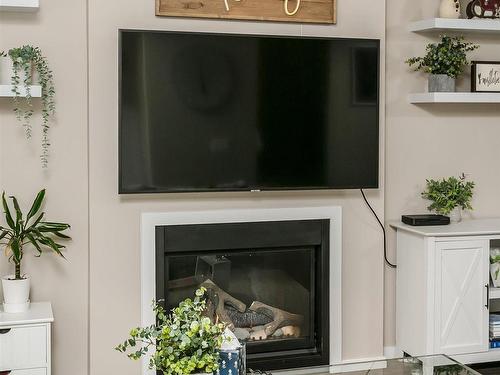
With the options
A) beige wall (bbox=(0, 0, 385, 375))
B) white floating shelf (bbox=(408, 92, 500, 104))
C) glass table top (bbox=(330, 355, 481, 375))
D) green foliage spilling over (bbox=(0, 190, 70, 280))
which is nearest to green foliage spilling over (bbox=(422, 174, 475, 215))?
white floating shelf (bbox=(408, 92, 500, 104))

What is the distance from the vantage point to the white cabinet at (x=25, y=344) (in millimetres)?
3449

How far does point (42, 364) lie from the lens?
3502mm

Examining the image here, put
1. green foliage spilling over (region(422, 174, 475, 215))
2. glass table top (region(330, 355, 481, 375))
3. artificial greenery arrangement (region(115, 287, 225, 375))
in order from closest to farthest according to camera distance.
Result: artificial greenery arrangement (region(115, 287, 225, 375))
glass table top (region(330, 355, 481, 375))
green foliage spilling over (region(422, 174, 475, 215))

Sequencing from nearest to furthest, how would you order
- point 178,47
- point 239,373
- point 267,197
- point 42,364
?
1. point 239,373
2. point 42,364
3. point 178,47
4. point 267,197

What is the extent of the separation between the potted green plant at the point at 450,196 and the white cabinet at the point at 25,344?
2.18 m

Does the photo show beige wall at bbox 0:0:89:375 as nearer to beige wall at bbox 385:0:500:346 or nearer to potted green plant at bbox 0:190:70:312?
potted green plant at bbox 0:190:70:312

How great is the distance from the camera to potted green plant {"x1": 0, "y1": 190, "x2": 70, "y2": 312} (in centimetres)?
356

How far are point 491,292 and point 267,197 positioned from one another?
51.7 inches

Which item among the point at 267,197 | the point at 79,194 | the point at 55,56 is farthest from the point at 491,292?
the point at 55,56

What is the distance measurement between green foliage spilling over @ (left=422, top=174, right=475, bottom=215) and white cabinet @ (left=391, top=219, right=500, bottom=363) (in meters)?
0.18

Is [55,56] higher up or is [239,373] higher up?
[55,56]

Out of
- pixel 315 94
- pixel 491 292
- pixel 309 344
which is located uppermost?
pixel 315 94

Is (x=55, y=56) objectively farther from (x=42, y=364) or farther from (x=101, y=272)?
(x=42, y=364)

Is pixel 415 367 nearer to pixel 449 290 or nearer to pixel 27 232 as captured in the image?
pixel 449 290
